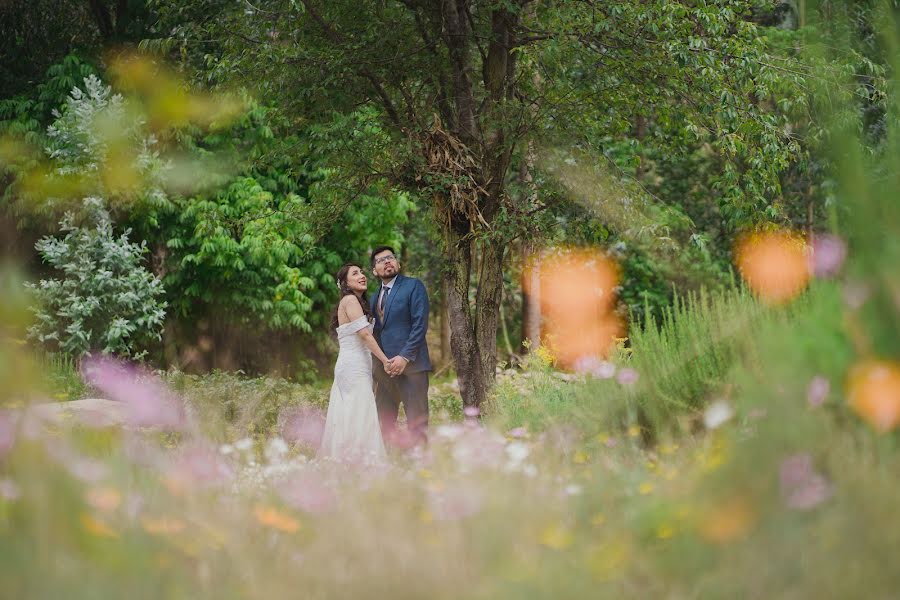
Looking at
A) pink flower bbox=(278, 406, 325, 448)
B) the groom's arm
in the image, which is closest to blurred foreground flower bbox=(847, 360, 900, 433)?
the groom's arm

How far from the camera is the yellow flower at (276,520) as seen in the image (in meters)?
2.81

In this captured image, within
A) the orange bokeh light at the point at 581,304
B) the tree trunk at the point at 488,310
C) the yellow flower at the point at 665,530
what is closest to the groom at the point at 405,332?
the tree trunk at the point at 488,310

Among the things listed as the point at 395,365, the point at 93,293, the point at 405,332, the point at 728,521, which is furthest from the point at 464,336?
the point at 93,293

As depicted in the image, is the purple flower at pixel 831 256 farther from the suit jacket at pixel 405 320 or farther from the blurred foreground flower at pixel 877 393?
the suit jacket at pixel 405 320

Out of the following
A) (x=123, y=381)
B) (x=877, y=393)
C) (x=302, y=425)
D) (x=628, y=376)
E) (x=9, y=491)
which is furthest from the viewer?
(x=302, y=425)

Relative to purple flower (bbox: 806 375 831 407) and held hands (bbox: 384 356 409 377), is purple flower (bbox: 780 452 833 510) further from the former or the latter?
held hands (bbox: 384 356 409 377)

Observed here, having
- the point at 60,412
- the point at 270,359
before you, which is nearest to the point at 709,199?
the point at 270,359

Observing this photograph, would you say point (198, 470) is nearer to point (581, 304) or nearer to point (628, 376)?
point (628, 376)

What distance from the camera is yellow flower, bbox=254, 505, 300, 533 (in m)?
2.81

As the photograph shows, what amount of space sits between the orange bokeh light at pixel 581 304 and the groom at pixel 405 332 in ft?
35.3

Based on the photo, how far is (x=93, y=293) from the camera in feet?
46.5

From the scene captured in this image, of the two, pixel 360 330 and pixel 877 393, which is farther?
pixel 360 330

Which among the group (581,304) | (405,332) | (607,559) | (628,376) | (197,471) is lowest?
(607,559)

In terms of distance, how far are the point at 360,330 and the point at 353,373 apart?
1.40ft
